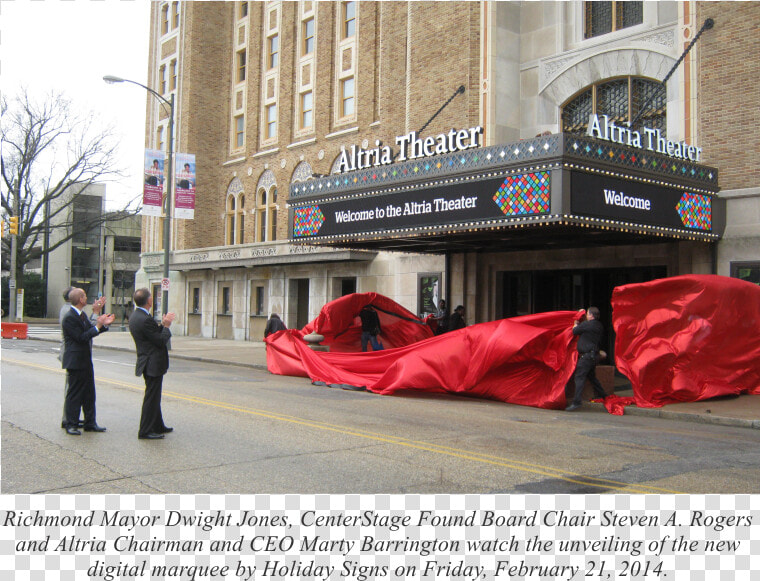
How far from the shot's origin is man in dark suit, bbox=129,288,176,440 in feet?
27.9

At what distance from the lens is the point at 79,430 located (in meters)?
9.03

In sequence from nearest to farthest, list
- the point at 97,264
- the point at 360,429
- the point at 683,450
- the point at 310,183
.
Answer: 1. the point at 683,450
2. the point at 360,429
3. the point at 310,183
4. the point at 97,264

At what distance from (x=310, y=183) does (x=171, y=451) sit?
42.7ft

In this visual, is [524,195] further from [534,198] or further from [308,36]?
[308,36]

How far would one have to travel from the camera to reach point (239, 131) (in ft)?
119

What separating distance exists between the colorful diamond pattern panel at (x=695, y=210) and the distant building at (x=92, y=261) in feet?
213

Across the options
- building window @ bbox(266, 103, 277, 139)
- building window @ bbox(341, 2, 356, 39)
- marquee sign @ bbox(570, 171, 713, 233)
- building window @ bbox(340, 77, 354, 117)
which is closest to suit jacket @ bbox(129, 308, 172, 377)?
marquee sign @ bbox(570, 171, 713, 233)

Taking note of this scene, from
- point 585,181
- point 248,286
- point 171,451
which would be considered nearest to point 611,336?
point 585,181

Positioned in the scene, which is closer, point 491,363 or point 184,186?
point 491,363

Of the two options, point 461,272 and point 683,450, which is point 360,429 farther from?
point 461,272

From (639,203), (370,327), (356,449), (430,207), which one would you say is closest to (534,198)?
(639,203)

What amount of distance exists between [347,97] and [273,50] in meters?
6.57

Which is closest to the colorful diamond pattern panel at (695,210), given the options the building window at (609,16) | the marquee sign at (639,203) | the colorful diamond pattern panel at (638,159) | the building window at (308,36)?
the marquee sign at (639,203)

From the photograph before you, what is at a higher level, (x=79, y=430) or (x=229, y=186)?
(x=229, y=186)
